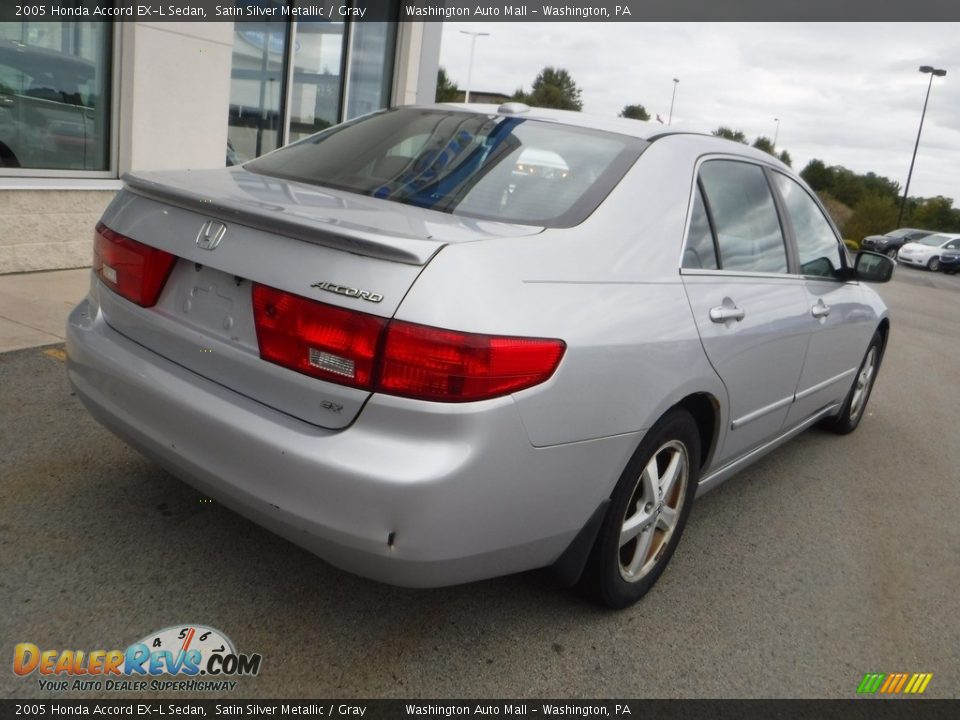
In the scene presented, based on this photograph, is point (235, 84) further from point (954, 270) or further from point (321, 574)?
point (954, 270)

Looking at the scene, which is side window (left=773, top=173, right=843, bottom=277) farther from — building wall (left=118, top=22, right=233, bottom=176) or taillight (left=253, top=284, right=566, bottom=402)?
building wall (left=118, top=22, right=233, bottom=176)

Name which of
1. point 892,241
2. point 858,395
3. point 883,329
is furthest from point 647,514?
point 892,241

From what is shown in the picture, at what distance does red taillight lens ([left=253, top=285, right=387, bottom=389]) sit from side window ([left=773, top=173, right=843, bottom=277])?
2.48 m

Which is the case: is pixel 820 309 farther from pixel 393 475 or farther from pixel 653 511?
pixel 393 475

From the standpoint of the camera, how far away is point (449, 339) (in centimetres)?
207

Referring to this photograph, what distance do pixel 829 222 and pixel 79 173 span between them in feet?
19.0

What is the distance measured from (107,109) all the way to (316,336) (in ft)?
20.4

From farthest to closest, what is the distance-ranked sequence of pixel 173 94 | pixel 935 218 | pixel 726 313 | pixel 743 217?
pixel 935 218
pixel 173 94
pixel 743 217
pixel 726 313

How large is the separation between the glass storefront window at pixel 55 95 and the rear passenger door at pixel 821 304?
18.6 feet

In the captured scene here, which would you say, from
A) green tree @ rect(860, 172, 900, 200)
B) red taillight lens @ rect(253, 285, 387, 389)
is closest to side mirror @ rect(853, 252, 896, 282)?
red taillight lens @ rect(253, 285, 387, 389)

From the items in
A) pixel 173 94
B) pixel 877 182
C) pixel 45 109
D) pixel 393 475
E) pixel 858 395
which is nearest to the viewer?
pixel 393 475

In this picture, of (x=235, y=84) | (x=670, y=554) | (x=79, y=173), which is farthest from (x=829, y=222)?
(x=235, y=84)

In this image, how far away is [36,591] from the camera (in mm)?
2586
